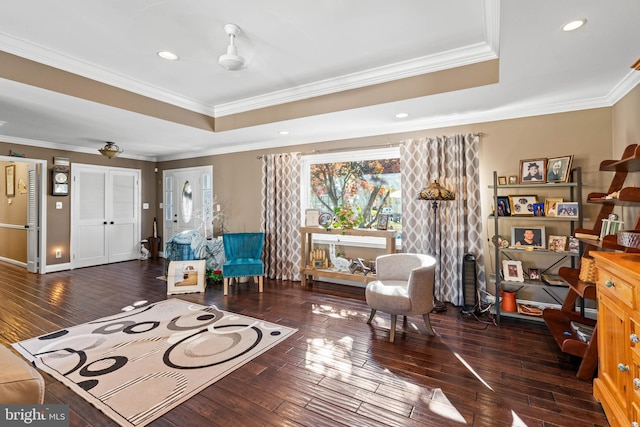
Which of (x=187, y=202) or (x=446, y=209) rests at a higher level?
(x=187, y=202)

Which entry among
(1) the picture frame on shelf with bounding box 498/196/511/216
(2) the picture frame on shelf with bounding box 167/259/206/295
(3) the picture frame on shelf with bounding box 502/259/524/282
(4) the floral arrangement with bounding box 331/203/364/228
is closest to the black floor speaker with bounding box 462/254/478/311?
(3) the picture frame on shelf with bounding box 502/259/524/282

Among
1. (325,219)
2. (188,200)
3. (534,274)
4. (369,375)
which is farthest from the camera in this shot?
(188,200)

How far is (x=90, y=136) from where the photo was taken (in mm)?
5020

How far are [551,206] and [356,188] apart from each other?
2.54 m

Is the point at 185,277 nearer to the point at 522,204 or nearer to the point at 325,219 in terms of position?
the point at 325,219

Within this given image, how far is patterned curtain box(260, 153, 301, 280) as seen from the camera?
5156 mm

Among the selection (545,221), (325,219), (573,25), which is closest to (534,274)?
(545,221)

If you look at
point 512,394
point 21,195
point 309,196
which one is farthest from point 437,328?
point 21,195

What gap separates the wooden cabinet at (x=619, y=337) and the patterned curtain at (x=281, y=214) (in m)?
3.86

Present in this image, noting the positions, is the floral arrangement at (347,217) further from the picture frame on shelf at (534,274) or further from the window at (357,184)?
the picture frame on shelf at (534,274)

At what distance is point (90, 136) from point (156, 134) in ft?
4.18

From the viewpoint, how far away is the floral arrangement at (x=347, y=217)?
4.49 meters

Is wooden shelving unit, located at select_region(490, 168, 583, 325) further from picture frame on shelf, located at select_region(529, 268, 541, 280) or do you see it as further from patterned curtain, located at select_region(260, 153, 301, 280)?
patterned curtain, located at select_region(260, 153, 301, 280)

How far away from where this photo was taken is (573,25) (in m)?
1.87
